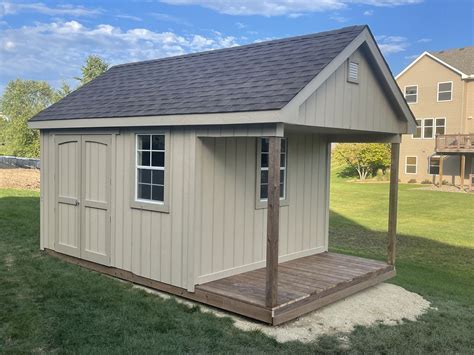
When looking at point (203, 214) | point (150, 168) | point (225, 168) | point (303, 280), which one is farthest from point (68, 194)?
point (303, 280)

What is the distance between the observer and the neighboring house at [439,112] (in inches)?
1178

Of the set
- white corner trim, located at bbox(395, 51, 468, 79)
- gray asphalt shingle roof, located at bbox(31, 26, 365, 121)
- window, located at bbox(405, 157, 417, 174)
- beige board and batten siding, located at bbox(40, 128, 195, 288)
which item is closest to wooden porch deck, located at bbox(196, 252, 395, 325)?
beige board and batten siding, located at bbox(40, 128, 195, 288)

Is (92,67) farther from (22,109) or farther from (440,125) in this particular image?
(440,125)

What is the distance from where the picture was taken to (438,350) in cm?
498

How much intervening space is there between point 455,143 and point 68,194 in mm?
25340

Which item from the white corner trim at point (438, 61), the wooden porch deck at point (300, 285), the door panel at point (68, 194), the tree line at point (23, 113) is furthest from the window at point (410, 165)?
the door panel at point (68, 194)

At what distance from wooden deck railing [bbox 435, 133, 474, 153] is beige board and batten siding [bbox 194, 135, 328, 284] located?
22.1 meters

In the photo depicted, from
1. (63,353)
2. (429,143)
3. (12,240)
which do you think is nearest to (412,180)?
(429,143)

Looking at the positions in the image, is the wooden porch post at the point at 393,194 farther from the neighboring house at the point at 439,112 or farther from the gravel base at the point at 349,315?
the neighboring house at the point at 439,112

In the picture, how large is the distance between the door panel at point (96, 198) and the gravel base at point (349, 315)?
118 cm

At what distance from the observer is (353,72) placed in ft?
21.9

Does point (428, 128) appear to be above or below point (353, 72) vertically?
above

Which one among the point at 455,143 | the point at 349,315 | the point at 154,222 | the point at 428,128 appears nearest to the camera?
the point at 349,315

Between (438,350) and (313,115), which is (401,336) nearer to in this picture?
(438,350)
